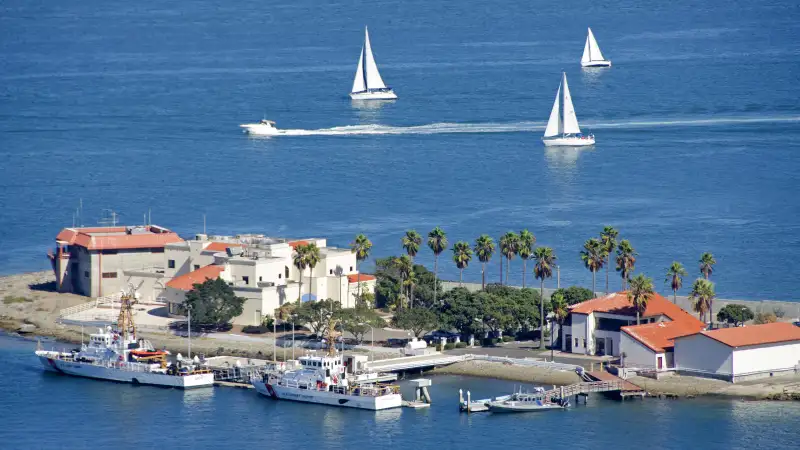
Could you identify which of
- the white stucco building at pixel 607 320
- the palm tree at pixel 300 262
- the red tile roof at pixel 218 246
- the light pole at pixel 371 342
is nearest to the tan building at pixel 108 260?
the red tile roof at pixel 218 246

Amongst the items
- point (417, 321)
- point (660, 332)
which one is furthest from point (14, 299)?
point (660, 332)

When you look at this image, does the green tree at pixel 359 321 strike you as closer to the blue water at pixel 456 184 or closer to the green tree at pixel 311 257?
the green tree at pixel 311 257

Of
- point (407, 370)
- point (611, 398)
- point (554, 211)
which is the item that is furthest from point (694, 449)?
point (554, 211)

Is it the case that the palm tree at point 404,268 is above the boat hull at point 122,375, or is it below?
above

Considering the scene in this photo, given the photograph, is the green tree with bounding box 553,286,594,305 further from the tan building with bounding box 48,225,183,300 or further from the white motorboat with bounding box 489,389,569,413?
the tan building with bounding box 48,225,183,300

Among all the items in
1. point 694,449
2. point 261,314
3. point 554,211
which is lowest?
point 694,449

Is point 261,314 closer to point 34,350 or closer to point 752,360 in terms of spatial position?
point 34,350

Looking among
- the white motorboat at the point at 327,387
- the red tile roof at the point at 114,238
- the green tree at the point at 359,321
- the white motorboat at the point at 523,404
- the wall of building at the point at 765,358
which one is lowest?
the white motorboat at the point at 523,404
